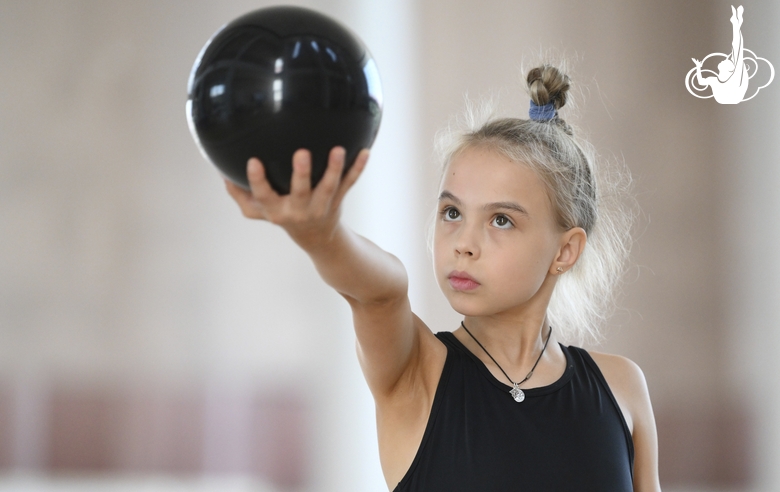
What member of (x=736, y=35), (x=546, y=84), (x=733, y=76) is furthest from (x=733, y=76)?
(x=546, y=84)

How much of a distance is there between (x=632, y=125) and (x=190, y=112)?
74.5 inches

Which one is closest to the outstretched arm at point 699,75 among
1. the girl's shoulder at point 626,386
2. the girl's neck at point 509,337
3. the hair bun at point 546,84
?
the hair bun at point 546,84

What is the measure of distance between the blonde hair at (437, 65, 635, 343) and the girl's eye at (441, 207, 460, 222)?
0.32ft

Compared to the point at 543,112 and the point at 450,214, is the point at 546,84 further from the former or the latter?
the point at 450,214

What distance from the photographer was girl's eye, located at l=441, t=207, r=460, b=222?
3.34 feet

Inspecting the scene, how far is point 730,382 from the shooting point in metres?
2.25

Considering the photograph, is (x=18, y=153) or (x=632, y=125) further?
(x=18, y=153)

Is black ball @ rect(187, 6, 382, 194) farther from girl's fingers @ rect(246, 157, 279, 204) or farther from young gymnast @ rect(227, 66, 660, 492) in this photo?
young gymnast @ rect(227, 66, 660, 492)

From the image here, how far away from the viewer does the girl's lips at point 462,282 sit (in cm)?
97

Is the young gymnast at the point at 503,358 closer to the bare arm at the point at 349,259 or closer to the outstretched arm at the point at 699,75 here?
the bare arm at the point at 349,259

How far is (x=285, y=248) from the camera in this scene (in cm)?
235

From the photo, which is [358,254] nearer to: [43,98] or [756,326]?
[756,326]

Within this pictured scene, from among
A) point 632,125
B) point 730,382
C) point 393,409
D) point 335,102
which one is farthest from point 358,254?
point 730,382

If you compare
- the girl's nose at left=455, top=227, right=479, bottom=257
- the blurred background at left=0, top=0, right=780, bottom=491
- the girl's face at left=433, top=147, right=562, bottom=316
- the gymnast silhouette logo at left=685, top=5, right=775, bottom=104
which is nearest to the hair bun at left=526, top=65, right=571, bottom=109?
the girl's face at left=433, top=147, right=562, bottom=316
